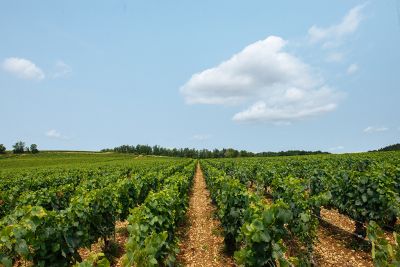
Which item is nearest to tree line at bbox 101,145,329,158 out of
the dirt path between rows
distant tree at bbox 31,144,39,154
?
distant tree at bbox 31,144,39,154

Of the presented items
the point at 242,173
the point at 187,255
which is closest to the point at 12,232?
the point at 187,255

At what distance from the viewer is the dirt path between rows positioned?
330 inches

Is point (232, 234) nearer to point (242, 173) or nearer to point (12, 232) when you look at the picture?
point (12, 232)

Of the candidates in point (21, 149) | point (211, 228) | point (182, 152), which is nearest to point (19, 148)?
point (21, 149)

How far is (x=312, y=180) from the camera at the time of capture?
545 inches

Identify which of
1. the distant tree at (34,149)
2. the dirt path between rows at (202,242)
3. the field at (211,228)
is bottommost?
the dirt path between rows at (202,242)

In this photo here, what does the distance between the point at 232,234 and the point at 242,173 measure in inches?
518

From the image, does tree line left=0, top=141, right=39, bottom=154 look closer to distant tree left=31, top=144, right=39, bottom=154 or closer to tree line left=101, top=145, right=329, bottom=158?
distant tree left=31, top=144, right=39, bottom=154

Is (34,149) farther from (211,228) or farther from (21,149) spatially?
(211,228)

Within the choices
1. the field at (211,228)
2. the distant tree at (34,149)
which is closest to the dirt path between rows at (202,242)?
the field at (211,228)

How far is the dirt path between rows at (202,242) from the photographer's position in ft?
27.5

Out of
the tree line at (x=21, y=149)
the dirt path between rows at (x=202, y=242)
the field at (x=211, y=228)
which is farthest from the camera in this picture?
the tree line at (x=21, y=149)

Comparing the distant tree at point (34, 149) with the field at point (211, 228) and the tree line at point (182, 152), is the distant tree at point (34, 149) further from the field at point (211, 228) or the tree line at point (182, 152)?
the field at point (211, 228)

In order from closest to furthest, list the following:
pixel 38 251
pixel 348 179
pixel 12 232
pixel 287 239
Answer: pixel 12 232 < pixel 38 251 < pixel 287 239 < pixel 348 179
